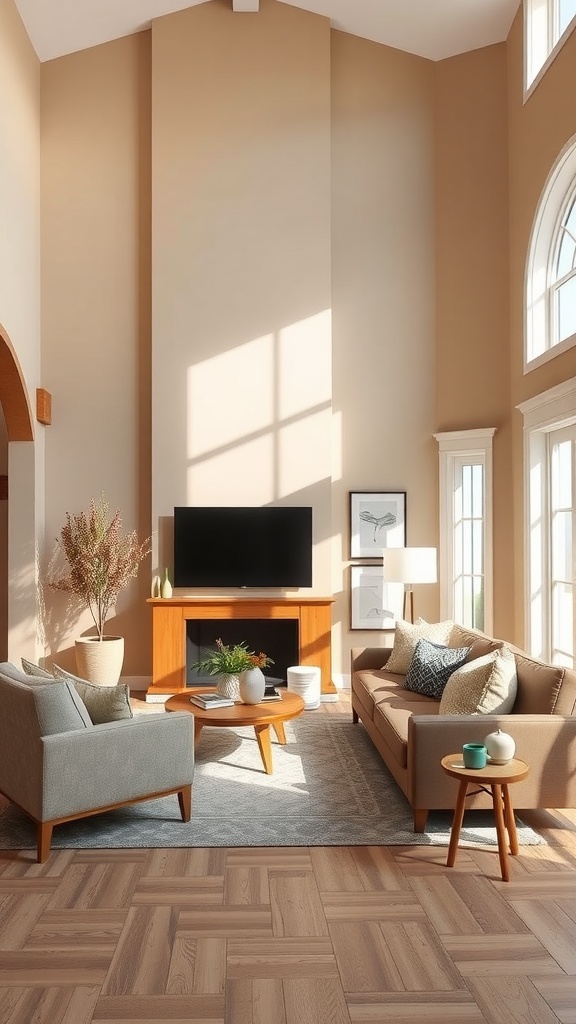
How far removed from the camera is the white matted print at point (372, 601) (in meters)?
7.59

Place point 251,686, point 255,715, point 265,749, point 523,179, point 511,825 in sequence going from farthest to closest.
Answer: point 523,179 < point 251,686 < point 265,749 < point 255,715 < point 511,825

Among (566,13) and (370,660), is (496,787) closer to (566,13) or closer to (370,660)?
(370,660)

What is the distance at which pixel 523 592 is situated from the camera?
21.8 ft

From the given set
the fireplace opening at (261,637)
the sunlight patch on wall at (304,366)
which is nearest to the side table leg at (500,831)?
the fireplace opening at (261,637)

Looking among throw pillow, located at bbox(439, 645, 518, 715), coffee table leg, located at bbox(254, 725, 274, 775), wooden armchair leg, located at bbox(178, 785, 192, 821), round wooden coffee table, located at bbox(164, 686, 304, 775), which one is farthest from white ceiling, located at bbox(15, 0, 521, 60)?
wooden armchair leg, located at bbox(178, 785, 192, 821)

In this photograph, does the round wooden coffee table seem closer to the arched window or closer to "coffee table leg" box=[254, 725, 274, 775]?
"coffee table leg" box=[254, 725, 274, 775]

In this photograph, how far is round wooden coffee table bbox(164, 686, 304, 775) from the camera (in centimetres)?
479

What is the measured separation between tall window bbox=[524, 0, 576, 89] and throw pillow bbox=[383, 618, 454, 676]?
4.19 meters

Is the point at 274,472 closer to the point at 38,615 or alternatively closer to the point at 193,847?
the point at 38,615

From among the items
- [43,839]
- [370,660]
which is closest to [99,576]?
[370,660]

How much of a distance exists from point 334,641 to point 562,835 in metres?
3.77

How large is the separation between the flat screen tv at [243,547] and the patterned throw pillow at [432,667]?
2.14m

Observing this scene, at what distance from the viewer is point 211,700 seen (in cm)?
511

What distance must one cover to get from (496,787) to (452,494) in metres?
4.29
